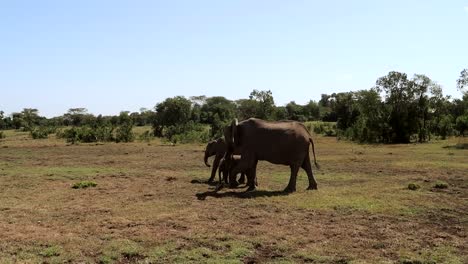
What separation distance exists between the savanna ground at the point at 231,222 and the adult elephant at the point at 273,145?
0.91m

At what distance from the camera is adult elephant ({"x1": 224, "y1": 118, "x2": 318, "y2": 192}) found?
16125 millimetres

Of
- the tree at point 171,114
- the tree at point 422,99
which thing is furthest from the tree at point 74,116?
the tree at point 422,99

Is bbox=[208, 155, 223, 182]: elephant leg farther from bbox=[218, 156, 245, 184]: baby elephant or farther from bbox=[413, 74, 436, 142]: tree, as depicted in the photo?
bbox=[413, 74, 436, 142]: tree

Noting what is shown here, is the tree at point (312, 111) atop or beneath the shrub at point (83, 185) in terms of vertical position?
atop

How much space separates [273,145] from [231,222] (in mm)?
5462

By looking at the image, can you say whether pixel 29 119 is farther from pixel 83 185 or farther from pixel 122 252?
pixel 122 252

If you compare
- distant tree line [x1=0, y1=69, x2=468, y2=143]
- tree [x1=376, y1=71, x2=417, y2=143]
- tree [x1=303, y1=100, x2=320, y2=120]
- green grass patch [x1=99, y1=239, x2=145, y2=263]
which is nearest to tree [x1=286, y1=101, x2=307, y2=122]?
tree [x1=303, y1=100, x2=320, y2=120]

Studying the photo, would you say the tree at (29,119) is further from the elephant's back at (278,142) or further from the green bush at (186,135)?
the elephant's back at (278,142)

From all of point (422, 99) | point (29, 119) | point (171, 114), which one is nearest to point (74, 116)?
point (29, 119)

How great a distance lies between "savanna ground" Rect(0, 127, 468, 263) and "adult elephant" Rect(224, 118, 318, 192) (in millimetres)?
915

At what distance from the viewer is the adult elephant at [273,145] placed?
52.9 ft

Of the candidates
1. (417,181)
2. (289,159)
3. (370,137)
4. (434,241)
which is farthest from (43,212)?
(370,137)

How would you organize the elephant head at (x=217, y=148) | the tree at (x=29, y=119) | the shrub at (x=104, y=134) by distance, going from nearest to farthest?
the elephant head at (x=217, y=148), the shrub at (x=104, y=134), the tree at (x=29, y=119)

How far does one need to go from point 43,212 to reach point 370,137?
45.6m
